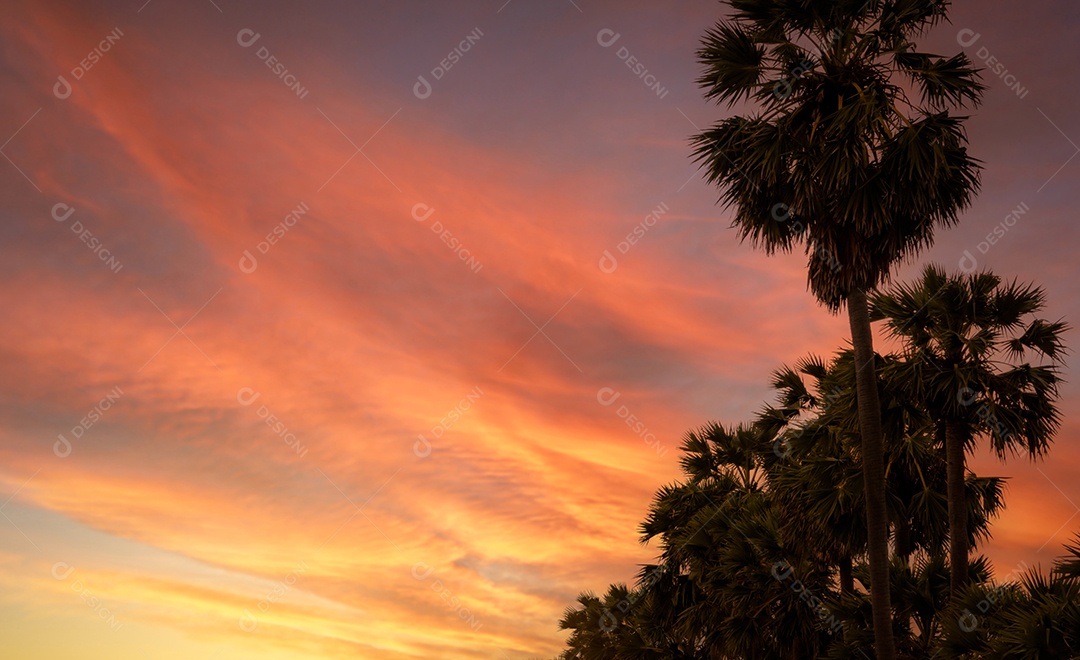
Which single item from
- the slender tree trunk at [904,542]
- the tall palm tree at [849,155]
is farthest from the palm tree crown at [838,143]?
the slender tree trunk at [904,542]

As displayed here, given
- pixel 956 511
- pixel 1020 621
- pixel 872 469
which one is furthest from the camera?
pixel 956 511

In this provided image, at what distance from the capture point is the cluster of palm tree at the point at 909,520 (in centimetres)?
1722

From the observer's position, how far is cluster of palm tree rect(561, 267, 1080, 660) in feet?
56.5

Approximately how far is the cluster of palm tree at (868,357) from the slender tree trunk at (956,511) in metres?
0.04

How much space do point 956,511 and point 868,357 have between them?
4708 millimetres

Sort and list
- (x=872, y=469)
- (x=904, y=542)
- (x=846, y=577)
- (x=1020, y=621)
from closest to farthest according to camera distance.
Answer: (x=1020, y=621), (x=872, y=469), (x=904, y=542), (x=846, y=577)

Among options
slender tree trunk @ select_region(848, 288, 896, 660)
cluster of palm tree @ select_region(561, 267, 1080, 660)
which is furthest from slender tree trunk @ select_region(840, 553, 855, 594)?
slender tree trunk @ select_region(848, 288, 896, 660)

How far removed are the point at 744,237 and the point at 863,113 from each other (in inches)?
142

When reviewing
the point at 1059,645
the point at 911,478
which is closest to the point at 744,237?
the point at 911,478

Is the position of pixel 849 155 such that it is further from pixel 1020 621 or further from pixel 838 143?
pixel 1020 621

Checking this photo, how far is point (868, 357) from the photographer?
1823 cm

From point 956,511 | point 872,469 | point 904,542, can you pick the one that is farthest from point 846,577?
point 872,469

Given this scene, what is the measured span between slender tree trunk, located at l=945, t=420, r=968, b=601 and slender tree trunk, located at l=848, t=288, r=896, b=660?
273 centimetres

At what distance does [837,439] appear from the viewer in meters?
21.8
